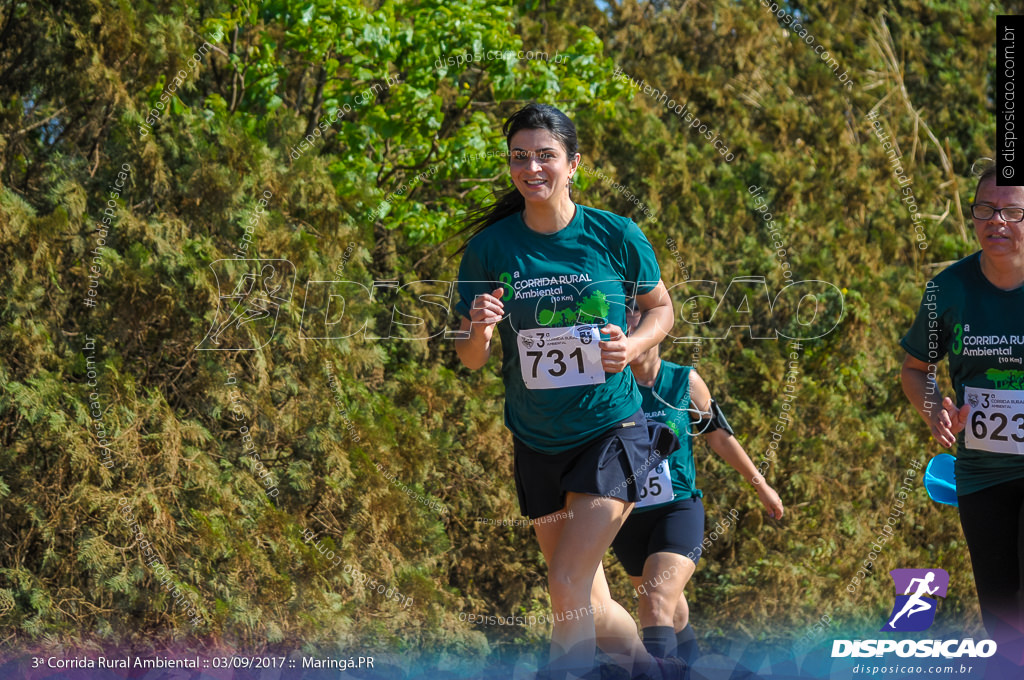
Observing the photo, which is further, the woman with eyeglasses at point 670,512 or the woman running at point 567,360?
the woman with eyeglasses at point 670,512

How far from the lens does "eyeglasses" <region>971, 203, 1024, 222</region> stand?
3471 millimetres

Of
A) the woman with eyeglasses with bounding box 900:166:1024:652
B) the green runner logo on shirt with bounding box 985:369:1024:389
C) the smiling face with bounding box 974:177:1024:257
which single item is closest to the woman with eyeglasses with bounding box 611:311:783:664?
the woman with eyeglasses with bounding box 900:166:1024:652

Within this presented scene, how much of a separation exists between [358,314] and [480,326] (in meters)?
2.53

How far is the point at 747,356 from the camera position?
6930mm

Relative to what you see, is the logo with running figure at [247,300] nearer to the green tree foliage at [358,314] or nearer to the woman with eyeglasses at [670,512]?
the green tree foliage at [358,314]

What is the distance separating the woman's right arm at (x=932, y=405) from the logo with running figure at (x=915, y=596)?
8.07 feet

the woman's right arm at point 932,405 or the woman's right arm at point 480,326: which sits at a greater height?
the woman's right arm at point 480,326

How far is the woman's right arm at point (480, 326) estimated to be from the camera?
3.23 meters

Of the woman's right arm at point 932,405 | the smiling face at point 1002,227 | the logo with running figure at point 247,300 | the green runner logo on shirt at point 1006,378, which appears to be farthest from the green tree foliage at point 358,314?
the green runner logo on shirt at point 1006,378

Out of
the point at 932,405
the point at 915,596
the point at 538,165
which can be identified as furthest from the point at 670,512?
the point at 915,596

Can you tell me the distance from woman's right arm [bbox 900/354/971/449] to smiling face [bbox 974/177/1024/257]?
1.78 ft

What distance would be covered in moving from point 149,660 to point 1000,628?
11.3 feet

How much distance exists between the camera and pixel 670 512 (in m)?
4.18

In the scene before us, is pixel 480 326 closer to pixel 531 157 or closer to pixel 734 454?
pixel 531 157
